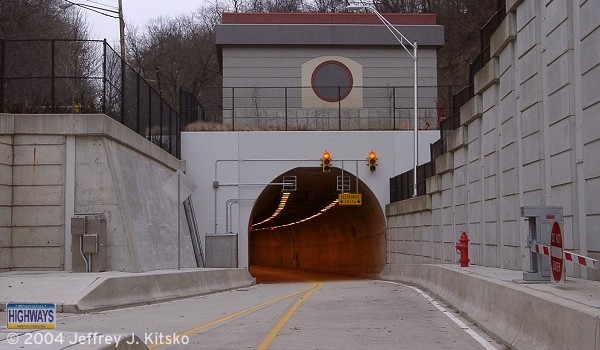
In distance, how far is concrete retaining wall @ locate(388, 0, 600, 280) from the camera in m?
15.3

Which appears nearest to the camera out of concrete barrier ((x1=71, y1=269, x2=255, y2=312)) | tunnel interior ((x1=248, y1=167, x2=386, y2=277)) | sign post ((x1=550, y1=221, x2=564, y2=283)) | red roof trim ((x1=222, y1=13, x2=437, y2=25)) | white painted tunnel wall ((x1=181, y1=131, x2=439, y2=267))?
sign post ((x1=550, y1=221, x2=564, y2=283))

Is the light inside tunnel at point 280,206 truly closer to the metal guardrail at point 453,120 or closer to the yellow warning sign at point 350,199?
the yellow warning sign at point 350,199

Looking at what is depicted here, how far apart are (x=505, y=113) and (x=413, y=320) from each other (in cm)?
743

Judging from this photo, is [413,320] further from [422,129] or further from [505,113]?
[422,129]

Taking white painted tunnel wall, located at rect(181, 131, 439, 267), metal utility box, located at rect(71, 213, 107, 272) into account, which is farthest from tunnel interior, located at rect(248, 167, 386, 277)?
metal utility box, located at rect(71, 213, 107, 272)

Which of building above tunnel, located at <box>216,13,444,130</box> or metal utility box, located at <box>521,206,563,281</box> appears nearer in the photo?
metal utility box, located at <box>521,206,563,281</box>

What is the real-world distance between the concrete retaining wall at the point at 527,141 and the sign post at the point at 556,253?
4.98ft

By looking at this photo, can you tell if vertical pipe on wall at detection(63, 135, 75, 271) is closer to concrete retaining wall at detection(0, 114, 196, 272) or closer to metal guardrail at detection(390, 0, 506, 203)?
concrete retaining wall at detection(0, 114, 196, 272)

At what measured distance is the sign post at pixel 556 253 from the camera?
43.9ft

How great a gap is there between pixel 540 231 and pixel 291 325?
4.67m

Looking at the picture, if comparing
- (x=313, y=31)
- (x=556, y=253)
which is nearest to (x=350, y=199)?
(x=313, y=31)

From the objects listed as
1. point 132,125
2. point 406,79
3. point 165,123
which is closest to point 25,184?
point 132,125

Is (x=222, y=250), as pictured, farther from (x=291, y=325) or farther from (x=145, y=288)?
(x=291, y=325)

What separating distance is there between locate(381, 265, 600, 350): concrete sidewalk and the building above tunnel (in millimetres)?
29838
